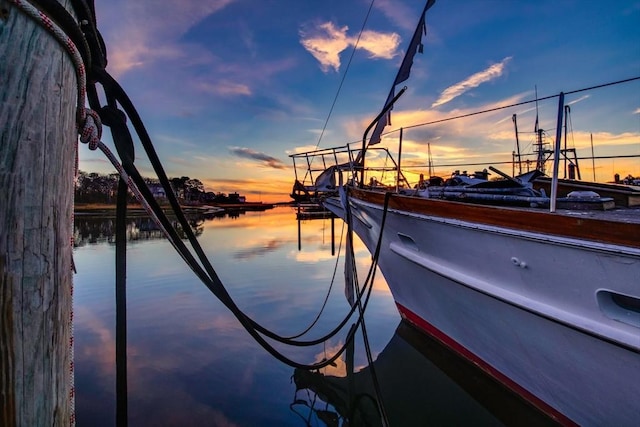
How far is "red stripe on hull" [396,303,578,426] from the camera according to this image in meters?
3.97

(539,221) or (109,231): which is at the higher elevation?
(539,221)

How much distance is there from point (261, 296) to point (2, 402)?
10.9 meters

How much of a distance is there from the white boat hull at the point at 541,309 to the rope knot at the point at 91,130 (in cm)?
351

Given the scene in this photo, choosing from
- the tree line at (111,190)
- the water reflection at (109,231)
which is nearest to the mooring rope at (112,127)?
the water reflection at (109,231)

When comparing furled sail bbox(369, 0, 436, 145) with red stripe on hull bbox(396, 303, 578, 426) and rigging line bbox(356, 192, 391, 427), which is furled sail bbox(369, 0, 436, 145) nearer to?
rigging line bbox(356, 192, 391, 427)

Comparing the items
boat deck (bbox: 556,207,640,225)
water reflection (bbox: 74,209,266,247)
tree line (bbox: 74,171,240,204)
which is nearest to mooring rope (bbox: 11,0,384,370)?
boat deck (bbox: 556,207,640,225)

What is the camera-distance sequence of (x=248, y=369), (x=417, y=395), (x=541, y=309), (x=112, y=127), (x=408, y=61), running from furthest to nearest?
(x=408, y=61)
(x=248, y=369)
(x=417, y=395)
(x=541, y=309)
(x=112, y=127)

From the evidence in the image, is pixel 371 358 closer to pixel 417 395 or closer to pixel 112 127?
pixel 417 395

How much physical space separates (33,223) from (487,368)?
18.0ft

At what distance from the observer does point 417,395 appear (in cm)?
544

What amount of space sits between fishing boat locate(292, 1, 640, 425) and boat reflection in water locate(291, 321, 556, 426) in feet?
1.27

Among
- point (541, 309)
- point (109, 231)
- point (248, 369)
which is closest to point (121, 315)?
point (541, 309)

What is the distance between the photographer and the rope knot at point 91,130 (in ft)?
4.91

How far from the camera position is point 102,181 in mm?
91625
